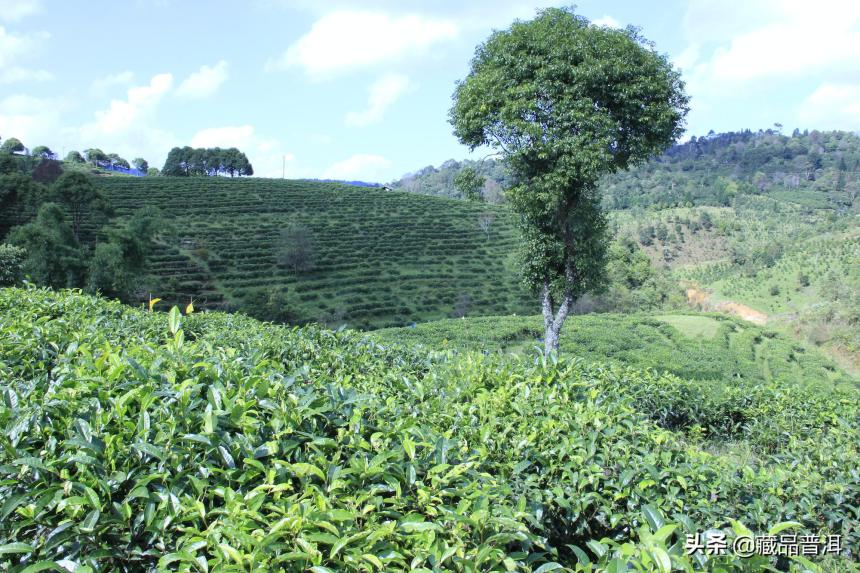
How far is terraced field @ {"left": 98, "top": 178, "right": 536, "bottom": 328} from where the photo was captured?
34.8 metres

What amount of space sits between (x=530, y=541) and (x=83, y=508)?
156 cm

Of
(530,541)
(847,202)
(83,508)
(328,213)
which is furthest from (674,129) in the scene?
(847,202)

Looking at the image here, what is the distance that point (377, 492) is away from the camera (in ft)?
7.18

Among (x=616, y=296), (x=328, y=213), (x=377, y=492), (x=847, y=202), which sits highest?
(x=847, y=202)

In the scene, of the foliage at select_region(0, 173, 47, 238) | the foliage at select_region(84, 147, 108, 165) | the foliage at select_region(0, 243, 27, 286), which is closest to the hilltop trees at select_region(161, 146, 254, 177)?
the foliage at select_region(84, 147, 108, 165)

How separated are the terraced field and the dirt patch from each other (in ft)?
56.5

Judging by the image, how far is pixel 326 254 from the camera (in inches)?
1679

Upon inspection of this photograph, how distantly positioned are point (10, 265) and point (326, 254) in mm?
24175

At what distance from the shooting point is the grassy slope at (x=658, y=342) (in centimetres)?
1684

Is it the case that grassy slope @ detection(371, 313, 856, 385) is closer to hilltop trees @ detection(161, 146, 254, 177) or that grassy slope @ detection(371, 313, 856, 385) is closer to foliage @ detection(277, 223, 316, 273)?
foliage @ detection(277, 223, 316, 273)

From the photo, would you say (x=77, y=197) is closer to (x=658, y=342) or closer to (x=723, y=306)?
(x=658, y=342)

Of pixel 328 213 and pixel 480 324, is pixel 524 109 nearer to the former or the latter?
pixel 480 324

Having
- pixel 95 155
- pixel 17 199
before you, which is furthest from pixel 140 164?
pixel 17 199

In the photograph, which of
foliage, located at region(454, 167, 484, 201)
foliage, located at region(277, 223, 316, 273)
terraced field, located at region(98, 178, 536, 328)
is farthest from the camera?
foliage, located at region(277, 223, 316, 273)
